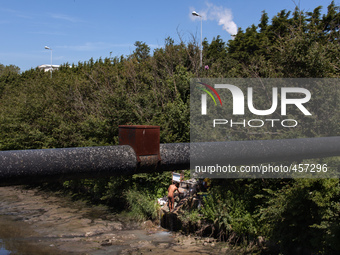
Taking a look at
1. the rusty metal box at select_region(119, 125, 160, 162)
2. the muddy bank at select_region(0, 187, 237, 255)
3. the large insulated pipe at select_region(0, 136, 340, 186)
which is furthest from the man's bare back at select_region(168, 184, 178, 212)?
the rusty metal box at select_region(119, 125, 160, 162)

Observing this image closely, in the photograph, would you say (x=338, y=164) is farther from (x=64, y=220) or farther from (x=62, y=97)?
(x=62, y=97)

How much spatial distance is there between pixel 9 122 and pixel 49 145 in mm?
4870

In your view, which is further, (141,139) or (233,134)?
(233,134)

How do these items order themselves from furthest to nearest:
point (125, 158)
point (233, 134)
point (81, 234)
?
point (81, 234), point (233, 134), point (125, 158)

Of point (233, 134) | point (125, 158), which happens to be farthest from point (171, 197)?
point (125, 158)

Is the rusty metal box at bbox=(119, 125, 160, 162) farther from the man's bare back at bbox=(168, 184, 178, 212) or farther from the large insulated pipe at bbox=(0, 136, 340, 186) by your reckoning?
the man's bare back at bbox=(168, 184, 178, 212)

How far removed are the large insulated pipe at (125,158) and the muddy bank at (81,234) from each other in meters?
9.74

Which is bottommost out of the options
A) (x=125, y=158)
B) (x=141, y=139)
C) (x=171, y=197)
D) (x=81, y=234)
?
(x=81, y=234)

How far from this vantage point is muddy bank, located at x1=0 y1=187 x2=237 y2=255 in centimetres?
1268

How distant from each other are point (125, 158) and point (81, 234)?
13867 millimetres

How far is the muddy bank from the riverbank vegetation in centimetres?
85

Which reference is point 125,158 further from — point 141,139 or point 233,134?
point 233,134

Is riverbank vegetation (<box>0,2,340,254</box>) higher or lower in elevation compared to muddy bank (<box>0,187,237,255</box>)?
higher

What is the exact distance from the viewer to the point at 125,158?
2.03 meters
